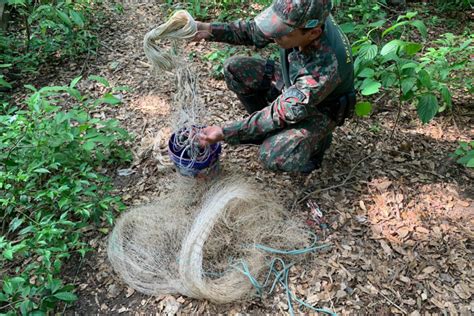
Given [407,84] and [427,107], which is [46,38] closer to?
[407,84]

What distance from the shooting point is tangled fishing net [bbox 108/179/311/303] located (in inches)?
80.7

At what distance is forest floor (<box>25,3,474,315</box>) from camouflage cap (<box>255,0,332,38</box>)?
1.13m

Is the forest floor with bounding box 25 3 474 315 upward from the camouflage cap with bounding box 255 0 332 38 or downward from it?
downward

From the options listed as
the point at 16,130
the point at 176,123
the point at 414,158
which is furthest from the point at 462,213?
the point at 16,130

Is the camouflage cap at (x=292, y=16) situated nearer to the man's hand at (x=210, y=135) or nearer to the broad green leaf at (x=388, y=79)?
the man's hand at (x=210, y=135)

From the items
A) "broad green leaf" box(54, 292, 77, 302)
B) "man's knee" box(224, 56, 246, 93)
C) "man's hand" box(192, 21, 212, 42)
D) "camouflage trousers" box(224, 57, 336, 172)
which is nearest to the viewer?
"broad green leaf" box(54, 292, 77, 302)

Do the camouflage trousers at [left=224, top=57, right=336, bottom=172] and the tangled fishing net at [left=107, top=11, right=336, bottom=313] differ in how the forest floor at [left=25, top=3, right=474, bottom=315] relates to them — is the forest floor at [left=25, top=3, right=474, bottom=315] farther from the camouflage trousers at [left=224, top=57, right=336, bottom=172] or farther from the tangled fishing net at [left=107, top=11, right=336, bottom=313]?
the camouflage trousers at [left=224, top=57, right=336, bottom=172]

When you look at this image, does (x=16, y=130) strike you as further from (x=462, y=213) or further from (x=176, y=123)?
(x=462, y=213)

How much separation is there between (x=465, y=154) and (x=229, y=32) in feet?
6.10

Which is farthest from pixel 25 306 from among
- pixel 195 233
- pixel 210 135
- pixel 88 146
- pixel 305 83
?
pixel 305 83

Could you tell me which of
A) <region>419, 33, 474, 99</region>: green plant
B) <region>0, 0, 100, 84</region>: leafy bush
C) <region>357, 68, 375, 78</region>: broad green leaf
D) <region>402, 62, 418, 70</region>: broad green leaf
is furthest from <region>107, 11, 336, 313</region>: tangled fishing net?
<region>0, 0, 100, 84</region>: leafy bush

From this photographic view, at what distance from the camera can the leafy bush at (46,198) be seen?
2000 mm

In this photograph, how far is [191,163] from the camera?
2.36 meters

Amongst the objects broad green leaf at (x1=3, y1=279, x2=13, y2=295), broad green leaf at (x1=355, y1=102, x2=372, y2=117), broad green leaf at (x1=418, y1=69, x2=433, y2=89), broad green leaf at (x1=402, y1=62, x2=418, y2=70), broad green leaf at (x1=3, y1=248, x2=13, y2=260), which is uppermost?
broad green leaf at (x1=3, y1=248, x2=13, y2=260)
